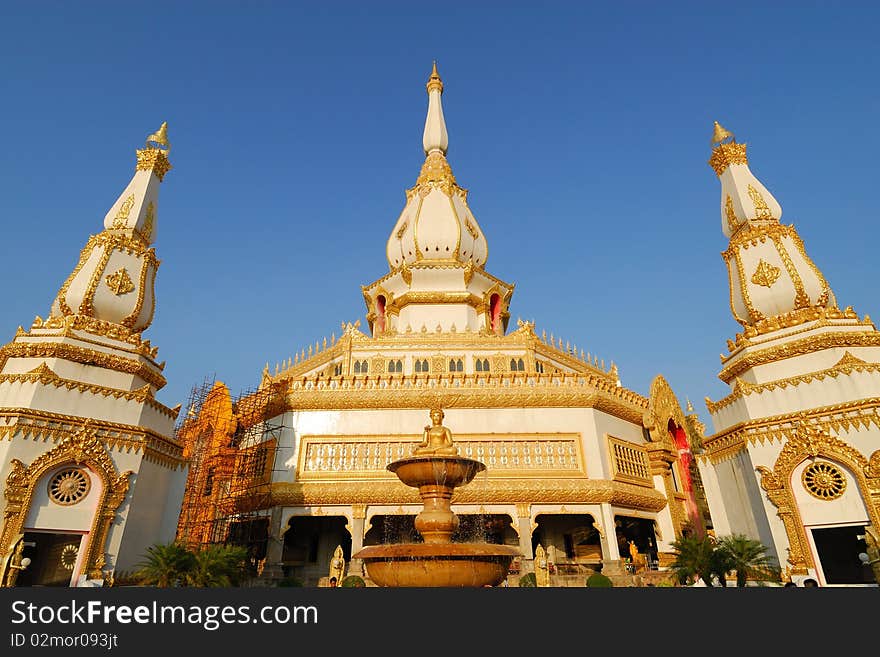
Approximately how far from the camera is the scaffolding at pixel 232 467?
25.8m

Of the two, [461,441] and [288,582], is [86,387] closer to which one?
[288,582]

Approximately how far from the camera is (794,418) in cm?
2091

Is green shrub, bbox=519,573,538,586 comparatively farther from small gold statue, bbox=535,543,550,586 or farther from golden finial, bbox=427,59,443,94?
golden finial, bbox=427,59,443,94

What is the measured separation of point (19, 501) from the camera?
19.3m

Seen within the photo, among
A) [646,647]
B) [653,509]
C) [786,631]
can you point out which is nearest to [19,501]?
[646,647]

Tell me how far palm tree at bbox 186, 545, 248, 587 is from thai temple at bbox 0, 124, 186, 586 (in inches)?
186

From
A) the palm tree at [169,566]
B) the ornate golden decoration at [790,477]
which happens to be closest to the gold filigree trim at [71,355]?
the palm tree at [169,566]

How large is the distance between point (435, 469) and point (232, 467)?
66.8 ft

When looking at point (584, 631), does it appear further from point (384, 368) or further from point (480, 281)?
point (480, 281)

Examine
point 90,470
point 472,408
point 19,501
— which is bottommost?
point 19,501

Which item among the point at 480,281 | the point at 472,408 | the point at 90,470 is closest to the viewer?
the point at 90,470

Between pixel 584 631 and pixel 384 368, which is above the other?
pixel 384 368

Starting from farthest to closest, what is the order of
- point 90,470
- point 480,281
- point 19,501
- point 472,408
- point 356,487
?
point 480,281
point 472,408
point 356,487
point 90,470
point 19,501

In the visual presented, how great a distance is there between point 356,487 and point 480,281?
18.7m
